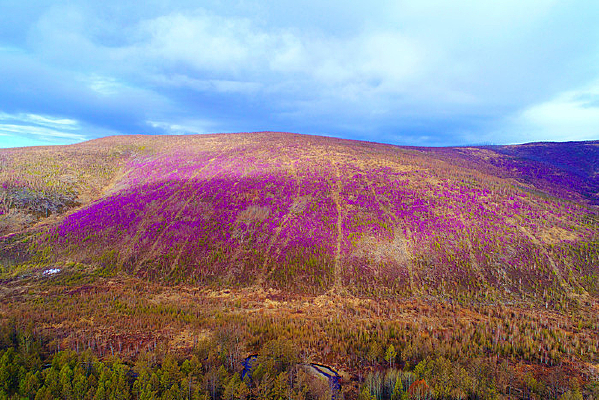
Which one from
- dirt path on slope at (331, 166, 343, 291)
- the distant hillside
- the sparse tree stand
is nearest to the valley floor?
the sparse tree stand

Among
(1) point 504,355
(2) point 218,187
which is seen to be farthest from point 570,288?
(2) point 218,187

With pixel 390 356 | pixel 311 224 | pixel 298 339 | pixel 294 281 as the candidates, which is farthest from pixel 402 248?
pixel 298 339

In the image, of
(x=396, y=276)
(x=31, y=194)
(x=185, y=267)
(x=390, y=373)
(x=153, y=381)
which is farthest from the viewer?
(x=31, y=194)

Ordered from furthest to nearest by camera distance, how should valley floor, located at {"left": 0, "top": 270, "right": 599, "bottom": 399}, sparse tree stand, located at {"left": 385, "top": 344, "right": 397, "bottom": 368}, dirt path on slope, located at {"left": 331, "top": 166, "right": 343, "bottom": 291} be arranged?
dirt path on slope, located at {"left": 331, "top": 166, "right": 343, "bottom": 291} → sparse tree stand, located at {"left": 385, "top": 344, "right": 397, "bottom": 368} → valley floor, located at {"left": 0, "top": 270, "right": 599, "bottom": 399}

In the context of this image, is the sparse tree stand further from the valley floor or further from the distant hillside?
the distant hillside

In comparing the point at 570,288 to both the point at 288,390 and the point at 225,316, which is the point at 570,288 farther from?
the point at 225,316

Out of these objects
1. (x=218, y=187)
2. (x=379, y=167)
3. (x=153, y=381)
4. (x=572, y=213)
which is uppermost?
(x=379, y=167)

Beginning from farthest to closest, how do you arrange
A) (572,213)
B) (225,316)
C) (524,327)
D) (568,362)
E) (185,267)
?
(572,213), (185,267), (225,316), (524,327), (568,362)
